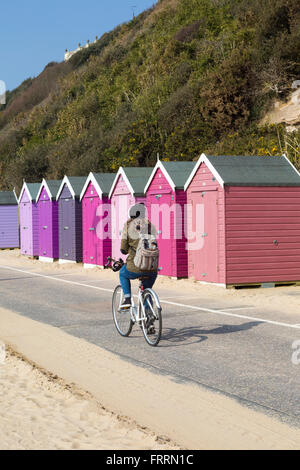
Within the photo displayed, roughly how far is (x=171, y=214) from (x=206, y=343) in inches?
366

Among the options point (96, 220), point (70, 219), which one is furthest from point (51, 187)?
point (96, 220)

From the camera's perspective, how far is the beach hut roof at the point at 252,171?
49.8 ft

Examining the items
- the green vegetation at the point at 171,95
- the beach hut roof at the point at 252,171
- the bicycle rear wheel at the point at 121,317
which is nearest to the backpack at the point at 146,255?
the bicycle rear wheel at the point at 121,317

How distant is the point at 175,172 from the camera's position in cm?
1802

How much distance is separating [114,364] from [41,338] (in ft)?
6.48

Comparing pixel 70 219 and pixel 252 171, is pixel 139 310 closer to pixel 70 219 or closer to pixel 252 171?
pixel 252 171

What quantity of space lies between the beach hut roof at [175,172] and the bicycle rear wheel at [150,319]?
29.9 ft

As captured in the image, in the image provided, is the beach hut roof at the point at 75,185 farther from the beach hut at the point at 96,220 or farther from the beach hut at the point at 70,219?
the beach hut at the point at 96,220

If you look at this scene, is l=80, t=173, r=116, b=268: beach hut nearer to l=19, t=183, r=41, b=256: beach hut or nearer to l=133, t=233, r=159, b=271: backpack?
l=19, t=183, r=41, b=256: beach hut

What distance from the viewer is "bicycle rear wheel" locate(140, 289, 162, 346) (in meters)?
8.20

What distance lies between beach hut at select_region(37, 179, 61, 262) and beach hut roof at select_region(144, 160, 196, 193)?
27.6ft

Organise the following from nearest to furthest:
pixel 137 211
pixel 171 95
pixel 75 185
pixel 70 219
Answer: pixel 137 211
pixel 75 185
pixel 70 219
pixel 171 95

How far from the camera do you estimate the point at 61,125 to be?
57250mm

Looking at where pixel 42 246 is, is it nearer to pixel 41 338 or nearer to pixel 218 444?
pixel 41 338
